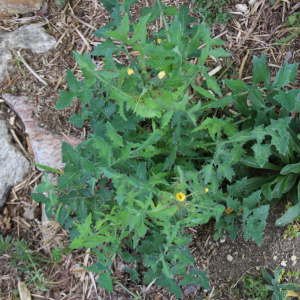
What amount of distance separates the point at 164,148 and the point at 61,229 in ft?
5.06

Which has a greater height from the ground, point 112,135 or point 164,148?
point 112,135

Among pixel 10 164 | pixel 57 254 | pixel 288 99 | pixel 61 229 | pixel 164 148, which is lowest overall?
pixel 57 254

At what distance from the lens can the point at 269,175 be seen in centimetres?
276

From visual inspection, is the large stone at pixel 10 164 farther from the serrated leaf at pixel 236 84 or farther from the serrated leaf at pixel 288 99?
the serrated leaf at pixel 288 99

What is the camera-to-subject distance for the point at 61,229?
10.5 ft

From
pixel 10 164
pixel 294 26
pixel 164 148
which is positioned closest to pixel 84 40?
pixel 10 164

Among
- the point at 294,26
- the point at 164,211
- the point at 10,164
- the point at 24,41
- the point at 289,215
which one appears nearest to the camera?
the point at 164,211

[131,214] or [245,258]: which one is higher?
[131,214]

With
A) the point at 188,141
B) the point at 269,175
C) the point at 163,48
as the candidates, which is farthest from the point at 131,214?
the point at 269,175

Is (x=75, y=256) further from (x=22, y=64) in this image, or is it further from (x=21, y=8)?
(x=21, y=8)

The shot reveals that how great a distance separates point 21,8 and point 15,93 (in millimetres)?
1049

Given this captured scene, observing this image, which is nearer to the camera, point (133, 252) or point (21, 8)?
point (133, 252)

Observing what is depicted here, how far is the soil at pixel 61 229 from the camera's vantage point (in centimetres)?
273

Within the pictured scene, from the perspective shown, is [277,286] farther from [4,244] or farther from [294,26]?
A: [4,244]
